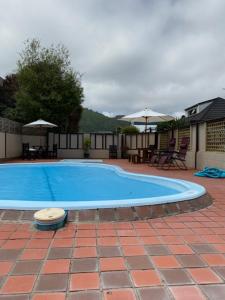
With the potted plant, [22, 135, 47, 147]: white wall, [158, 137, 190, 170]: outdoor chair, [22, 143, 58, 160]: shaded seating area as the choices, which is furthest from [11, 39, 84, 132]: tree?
[158, 137, 190, 170]: outdoor chair

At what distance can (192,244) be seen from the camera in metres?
2.62

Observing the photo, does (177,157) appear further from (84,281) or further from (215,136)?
(84,281)

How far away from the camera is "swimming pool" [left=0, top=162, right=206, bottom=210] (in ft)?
12.1

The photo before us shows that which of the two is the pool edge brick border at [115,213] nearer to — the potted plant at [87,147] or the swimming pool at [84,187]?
the swimming pool at [84,187]

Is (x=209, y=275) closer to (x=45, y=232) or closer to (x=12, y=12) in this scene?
(x=45, y=232)

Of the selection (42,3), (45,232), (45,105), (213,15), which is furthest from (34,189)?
(45,105)

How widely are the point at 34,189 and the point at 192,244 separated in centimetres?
514

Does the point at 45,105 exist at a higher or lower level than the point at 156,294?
higher

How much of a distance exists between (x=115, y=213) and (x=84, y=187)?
13.0 ft

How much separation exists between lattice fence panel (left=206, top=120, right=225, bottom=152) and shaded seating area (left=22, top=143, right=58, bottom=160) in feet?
27.2

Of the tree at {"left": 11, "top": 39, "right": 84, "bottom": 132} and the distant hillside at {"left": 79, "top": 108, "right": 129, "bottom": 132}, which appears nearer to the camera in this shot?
the tree at {"left": 11, "top": 39, "right": 84, "bottom": 132}

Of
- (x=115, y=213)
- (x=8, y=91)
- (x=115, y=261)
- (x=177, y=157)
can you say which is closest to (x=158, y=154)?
(x=177, y=157)

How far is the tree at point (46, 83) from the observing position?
15.0m

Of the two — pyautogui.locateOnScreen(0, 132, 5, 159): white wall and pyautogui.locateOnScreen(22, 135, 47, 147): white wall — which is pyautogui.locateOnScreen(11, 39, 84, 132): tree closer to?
pyautogui.locateOnScreen(22, 135, 47, 147): white wall
